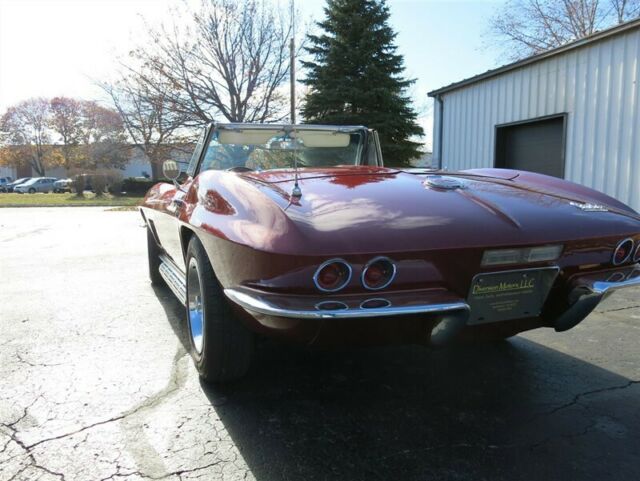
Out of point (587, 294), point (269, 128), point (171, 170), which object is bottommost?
point (587, 294)

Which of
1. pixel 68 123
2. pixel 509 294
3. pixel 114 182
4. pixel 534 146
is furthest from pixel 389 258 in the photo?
pixel 68 123

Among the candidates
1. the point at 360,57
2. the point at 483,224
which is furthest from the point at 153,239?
the point at 360,57

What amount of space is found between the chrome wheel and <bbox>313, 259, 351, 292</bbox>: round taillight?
1091 mm

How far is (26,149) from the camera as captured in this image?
5869 centimetres

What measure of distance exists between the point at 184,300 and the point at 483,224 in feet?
6.30

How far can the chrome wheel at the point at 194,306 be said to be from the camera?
281 centimetres

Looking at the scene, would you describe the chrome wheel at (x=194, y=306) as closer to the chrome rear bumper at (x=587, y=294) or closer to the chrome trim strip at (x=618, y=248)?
the chrome rear bumper at (x=587, y=294)

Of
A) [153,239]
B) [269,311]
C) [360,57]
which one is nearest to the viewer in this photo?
[269,311]

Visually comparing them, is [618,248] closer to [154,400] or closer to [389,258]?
[389,258]

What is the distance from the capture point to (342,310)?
1870mm

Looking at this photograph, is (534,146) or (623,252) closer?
(623,252)

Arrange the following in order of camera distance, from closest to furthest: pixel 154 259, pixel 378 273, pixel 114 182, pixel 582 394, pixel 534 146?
pixel 378 273, pixel 582 394, pixel 154 259, pixel 534 146, pixel 114 182

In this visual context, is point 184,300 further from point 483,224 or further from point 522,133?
point 522,133

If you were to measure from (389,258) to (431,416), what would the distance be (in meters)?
0.99
